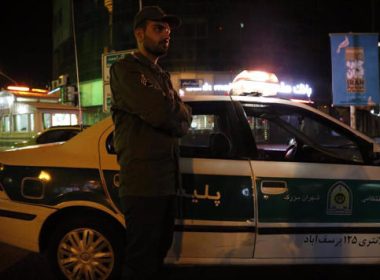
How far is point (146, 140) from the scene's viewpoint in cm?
252

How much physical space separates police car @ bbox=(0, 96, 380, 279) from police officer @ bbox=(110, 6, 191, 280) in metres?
0.99

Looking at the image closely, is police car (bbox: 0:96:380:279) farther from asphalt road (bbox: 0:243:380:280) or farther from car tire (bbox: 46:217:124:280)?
asphalt road (bbox: 0:243:380:280)

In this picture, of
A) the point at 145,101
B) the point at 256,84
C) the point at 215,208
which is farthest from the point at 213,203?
the point at 256,84

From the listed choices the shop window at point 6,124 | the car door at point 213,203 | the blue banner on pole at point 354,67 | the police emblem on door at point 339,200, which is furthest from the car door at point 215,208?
the shop window at point 6,124

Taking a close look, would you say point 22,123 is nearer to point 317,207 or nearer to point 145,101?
point 317,207

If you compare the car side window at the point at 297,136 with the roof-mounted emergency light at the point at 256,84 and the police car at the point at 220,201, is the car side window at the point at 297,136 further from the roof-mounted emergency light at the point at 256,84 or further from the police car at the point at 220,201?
the roof-mounted emergency light at the point at 256,84

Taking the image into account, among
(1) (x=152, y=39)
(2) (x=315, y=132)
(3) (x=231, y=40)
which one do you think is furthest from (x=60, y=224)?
(3) (x=231, y=40)

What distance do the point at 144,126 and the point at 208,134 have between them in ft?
5.83

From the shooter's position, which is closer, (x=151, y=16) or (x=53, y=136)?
(x=151, y=16)

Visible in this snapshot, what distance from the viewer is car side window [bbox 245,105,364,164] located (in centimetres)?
391

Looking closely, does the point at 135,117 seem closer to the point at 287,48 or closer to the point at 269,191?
the point at 269,191

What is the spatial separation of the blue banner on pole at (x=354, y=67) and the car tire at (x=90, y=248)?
7070 mm

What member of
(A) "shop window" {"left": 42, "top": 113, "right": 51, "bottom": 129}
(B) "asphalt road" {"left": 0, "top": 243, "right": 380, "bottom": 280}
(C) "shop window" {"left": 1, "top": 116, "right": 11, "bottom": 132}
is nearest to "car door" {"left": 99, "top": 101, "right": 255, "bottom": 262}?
(B) "asphalt road" {"left": 0, "top": 243, "right": 380, "bottom": 280}

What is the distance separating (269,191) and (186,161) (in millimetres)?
654
